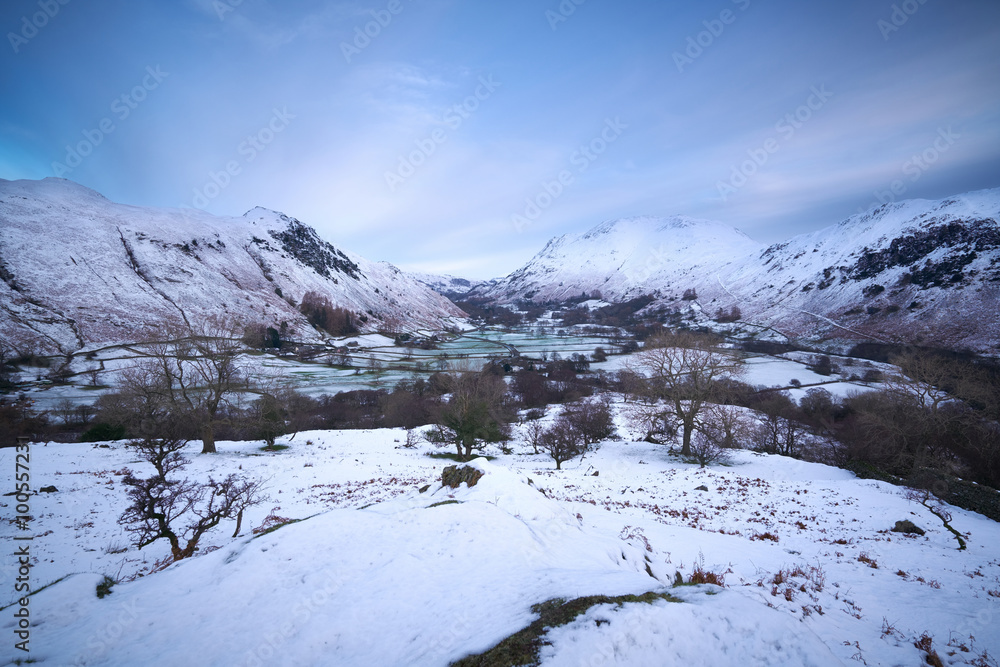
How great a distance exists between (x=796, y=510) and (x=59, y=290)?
392ft

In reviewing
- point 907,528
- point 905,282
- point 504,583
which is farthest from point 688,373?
point 905,282

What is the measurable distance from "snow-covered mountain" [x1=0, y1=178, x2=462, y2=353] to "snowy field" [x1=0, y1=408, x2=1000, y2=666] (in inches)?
2751

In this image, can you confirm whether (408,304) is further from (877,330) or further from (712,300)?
(877,330)

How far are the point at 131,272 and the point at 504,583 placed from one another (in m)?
125

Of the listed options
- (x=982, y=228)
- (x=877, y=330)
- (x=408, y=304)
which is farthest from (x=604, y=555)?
(x=982, y=228)

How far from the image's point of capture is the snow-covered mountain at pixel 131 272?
69.5m

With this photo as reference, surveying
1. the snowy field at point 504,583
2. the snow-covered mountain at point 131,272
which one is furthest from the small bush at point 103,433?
the snow-covered mountain at point 131,272

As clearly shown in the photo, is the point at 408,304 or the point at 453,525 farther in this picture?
the point at 408,304

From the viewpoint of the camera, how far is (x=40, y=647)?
5.66 m

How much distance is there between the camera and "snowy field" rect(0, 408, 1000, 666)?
190 inches

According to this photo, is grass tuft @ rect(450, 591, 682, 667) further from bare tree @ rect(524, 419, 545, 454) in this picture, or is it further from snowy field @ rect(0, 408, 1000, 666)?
bare tree @ rect(524, 419, 545, 454)

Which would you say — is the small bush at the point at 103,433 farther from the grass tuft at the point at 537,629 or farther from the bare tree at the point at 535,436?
the grass tuft at the point at 537,629

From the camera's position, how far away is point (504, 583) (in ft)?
22.6

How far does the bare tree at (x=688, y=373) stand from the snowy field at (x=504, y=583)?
1070cm
